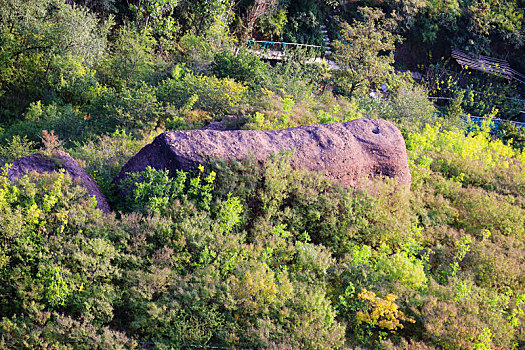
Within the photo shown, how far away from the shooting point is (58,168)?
591cm

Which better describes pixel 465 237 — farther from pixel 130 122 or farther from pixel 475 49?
pixel 475 49

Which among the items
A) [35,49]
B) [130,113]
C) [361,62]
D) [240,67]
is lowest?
[35,49]

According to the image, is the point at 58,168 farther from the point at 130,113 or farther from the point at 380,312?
the point at 130,113

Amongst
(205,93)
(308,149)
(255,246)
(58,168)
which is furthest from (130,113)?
(255,246)

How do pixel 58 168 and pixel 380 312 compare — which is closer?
pixel 380 312

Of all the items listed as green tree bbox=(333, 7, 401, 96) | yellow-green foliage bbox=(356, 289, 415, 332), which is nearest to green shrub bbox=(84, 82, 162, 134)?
yellow-green foliage bbox=(356, 289, 415, 332)

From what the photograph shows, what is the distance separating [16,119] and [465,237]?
13393 mm

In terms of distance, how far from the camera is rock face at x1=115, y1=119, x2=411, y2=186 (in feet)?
20.0

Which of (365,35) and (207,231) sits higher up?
(365,35)

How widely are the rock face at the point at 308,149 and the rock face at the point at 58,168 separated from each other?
540 mm

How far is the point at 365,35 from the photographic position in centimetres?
1606

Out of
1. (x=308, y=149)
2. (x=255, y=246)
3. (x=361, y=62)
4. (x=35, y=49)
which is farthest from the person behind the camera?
(x=361, y=62)

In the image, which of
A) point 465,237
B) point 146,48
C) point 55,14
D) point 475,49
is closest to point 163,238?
point 465,237

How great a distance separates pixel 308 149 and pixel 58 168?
12.0 ft
